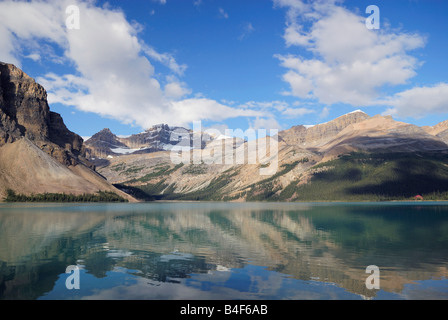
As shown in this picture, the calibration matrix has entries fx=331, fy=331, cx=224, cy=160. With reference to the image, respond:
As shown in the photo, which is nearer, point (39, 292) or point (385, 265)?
point (39, 292)

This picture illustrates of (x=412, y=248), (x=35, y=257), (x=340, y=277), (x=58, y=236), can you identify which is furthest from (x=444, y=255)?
(x=58, y=236)

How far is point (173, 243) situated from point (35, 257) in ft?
64.3

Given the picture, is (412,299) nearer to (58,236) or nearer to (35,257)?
(35,257)

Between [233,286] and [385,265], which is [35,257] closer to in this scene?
[233,286]

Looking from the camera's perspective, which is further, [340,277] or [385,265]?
[385,265]

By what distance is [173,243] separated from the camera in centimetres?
5262

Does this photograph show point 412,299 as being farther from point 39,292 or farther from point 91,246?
point 91,246
